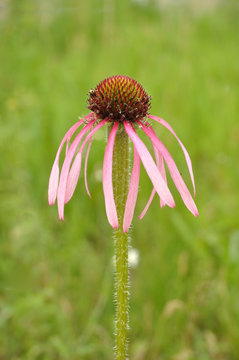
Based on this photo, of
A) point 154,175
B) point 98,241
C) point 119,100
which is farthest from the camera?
point 98,241

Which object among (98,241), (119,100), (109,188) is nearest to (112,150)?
(109,188)

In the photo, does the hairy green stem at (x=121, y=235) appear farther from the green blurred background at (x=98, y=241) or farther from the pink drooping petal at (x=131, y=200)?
the green blurred background at (x=98, y=241)

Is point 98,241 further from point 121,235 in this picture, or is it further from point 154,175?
point 154,175

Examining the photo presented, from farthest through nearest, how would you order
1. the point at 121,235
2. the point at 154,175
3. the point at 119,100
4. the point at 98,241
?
the point at 98,241
the point at 119,100
the point at 121,235
the point at 154,175

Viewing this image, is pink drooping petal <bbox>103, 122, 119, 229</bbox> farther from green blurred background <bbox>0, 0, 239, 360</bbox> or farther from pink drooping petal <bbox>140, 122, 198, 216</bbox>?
green blurred background <bbox>0, 0, 239, 360</bbox>

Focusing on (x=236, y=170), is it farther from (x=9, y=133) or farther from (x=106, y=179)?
(x=106, y=179)

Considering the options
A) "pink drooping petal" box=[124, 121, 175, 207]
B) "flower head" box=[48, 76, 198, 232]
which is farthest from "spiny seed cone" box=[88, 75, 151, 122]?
"pink drooping petal" box=[124, 121, 175, 207]

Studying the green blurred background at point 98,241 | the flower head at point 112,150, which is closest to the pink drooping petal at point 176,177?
the flower head at point 112,150
